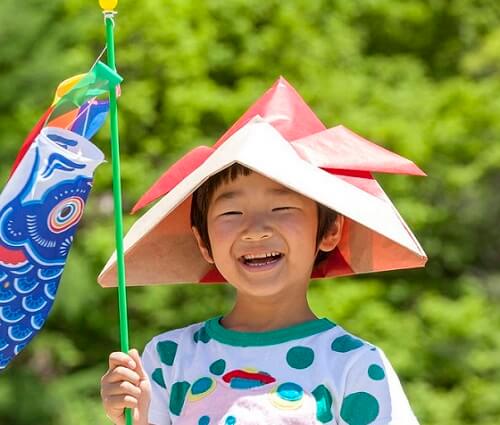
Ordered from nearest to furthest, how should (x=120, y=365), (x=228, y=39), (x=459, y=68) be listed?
1. (x=120, y=365)
2. (x=228, y=39)
3. (x=459, y=68)

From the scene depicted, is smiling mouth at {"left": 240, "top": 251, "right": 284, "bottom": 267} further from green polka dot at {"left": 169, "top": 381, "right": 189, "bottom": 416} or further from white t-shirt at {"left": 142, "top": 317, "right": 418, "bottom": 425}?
green polka dot at {"left": 169, "top": 381, "right": 189, "bottom": 416}

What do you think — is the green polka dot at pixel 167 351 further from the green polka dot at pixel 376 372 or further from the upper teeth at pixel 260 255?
the green polka dot at pixel 376 372

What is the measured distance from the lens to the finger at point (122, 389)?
2.39 m

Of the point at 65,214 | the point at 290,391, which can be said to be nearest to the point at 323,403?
the point at 290,391

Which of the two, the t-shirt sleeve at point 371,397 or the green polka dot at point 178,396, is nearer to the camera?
the t-shirt sleeve at point 371,397

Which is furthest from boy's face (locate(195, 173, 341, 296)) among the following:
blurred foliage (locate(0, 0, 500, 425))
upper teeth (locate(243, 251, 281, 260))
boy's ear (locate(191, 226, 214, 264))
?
blurred foliage (locate(0, 0, 500, 425))

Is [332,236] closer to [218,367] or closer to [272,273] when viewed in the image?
[272,273]

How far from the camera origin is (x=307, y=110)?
8.63ft

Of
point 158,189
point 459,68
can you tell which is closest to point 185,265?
point 158,189

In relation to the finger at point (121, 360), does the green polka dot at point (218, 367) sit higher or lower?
lower

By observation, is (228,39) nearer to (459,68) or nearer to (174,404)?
(459,68)

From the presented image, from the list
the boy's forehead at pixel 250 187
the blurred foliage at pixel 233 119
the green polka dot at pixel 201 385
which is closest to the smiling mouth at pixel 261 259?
the boy's forehead at pixel 250 187

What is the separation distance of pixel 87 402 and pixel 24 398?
35cm

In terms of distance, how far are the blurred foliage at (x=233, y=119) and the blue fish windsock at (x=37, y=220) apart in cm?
510
